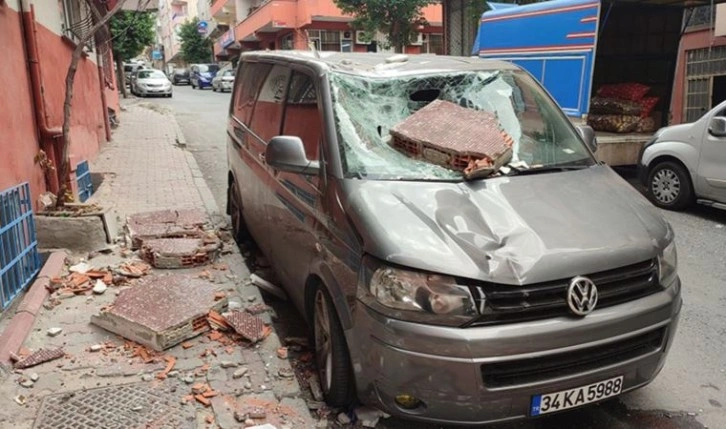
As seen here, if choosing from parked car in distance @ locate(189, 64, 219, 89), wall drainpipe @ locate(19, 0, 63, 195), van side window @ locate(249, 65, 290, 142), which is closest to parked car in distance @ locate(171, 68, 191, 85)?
parked car in distance @ locate(189, 64, 219, 89)

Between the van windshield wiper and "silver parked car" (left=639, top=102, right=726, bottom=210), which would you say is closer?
the van windshield wiper

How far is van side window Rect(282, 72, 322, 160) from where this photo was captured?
3703 millimetres

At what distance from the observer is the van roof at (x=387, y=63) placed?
13.1 feet

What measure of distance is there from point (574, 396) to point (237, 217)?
4.39 metres

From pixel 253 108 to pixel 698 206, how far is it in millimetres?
6256

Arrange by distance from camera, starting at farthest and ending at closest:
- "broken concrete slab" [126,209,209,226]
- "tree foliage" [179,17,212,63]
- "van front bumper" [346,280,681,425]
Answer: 1. "tree foliage" [179,17,212,63]
2. "broken concrete slab" [126,209,209,226]
3. "van front bumper" [346,280,681,425]

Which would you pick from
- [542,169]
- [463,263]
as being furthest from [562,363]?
[542,169]

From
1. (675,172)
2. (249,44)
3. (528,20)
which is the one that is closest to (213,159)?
(528,20)

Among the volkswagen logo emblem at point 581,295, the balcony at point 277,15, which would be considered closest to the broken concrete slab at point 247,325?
the volkswagen logo emblem at point 581,295

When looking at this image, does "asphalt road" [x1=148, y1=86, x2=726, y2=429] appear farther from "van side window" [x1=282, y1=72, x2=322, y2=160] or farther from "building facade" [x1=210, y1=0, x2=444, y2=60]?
"building facade" [x1=210, y1=0, x2=444, y2=60]

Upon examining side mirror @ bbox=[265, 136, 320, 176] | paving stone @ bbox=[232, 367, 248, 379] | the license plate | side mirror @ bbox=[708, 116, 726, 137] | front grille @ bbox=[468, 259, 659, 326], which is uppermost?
side mirror @ bbox=[265, 136, 320, 176]

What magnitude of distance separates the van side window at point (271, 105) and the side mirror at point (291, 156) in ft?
3.08

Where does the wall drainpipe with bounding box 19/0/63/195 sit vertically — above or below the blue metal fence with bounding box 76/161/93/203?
above

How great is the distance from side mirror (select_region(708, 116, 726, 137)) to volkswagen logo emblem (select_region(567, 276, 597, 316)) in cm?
542
